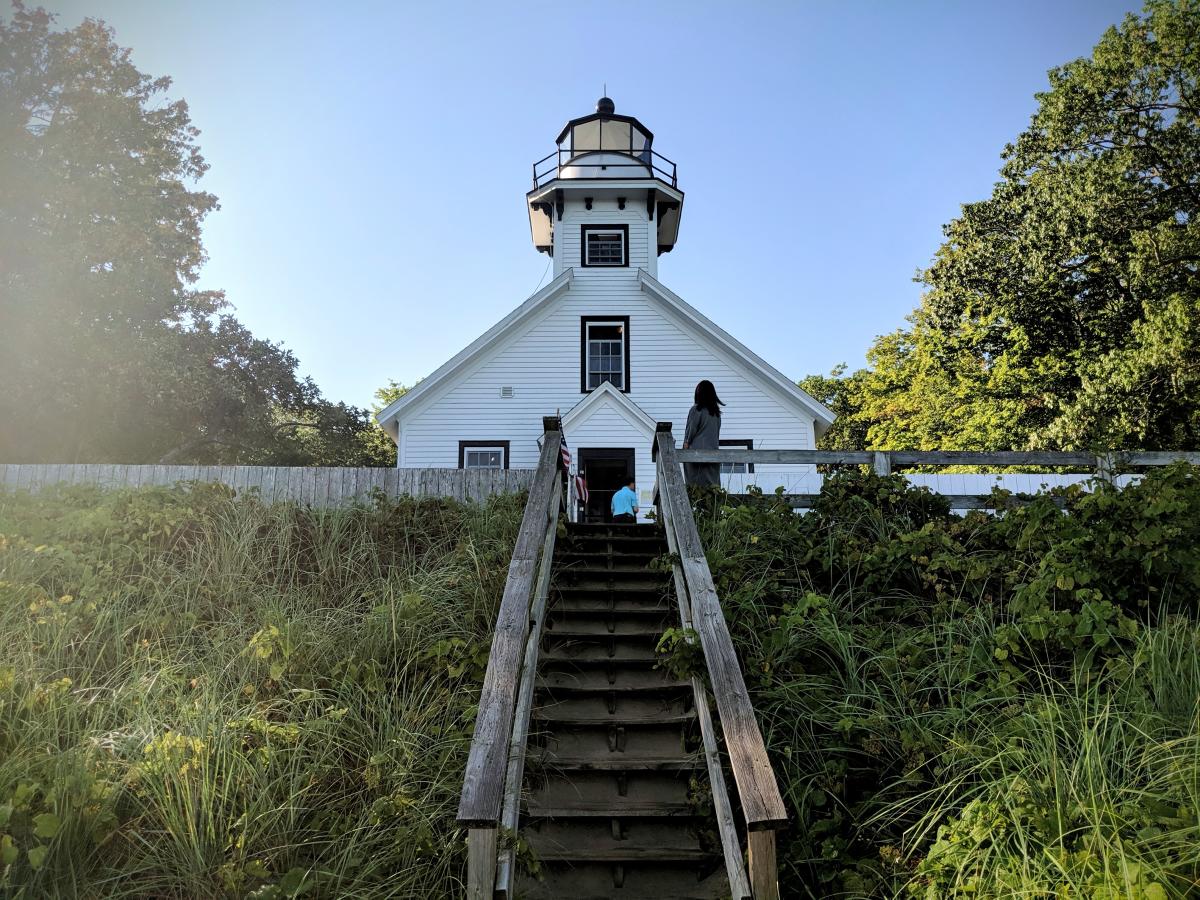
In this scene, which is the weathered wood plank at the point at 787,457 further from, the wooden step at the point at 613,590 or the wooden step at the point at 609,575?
the wooden step at the point at 613,590

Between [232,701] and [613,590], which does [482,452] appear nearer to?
[613,590]

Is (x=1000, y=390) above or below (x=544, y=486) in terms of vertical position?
above

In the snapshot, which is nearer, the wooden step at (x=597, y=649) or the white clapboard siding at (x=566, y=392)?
the wooden step at (x=597, y=649)

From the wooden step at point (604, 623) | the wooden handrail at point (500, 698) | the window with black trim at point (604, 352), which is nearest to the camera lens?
the wooden handrail at point (500, 698)

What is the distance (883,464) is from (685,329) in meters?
9.06

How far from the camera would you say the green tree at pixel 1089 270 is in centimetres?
1714

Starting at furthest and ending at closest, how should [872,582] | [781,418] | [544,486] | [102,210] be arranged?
[102,210] < [781,418] < [544,486] < [872,582]

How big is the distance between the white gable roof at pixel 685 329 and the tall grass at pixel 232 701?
7.95 meters

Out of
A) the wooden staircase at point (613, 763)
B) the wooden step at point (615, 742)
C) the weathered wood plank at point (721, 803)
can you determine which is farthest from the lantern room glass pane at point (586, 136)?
the wooden step at point (615, 742)

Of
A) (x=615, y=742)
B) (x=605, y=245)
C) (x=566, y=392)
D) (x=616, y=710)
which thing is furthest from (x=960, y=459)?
(x=605, y=245)

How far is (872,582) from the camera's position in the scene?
5.69 meters

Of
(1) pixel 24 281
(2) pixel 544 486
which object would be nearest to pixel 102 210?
(1) pixel 24 281

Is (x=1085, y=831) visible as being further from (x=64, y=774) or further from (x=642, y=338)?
(x=642, y=338)

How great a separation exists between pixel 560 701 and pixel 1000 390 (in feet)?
63.6
